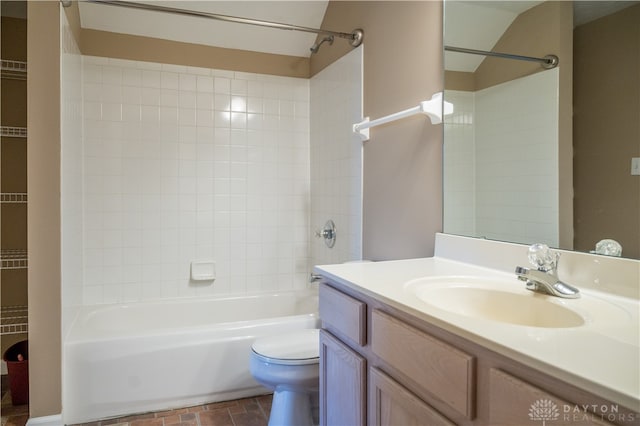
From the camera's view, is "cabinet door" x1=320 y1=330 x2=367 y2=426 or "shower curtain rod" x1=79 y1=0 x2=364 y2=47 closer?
"cabinet door" x1=320 y1=330 x2=367 y2=426

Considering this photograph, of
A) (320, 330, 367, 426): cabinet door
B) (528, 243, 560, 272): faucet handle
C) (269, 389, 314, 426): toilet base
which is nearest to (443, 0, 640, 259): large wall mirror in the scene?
(528, 243, 560, 272): faucet handle

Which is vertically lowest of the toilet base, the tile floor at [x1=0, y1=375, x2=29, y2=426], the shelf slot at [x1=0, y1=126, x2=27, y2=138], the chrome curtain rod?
the tile floor at [x1=0, y1=375, x2=29, y2=426]

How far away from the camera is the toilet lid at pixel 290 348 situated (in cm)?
176

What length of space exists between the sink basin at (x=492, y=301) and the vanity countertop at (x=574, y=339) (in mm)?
31

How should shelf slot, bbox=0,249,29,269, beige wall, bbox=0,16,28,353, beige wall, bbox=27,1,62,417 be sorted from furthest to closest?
beige wall, bbox=0,16,28,353, shelf slot, bbox=0,249,29,269, beige wall, bbox=27,1,62,417

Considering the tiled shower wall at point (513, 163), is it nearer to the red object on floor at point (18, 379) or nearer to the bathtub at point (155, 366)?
the bathtub at point (155, 366)

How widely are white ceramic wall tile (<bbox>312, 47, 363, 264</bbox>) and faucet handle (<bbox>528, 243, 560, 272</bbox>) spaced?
133 centimetres

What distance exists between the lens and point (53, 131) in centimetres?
189

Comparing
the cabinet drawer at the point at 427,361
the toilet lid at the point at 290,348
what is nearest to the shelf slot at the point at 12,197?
the toilet lid at the point at 290,348

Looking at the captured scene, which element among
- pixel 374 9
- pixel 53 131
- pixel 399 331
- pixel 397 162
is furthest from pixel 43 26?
pixel 399 331

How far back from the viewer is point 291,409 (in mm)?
1813

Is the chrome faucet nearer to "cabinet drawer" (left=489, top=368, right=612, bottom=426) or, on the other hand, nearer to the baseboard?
"cabinet drawer" (left=489, top=368, right=612, bottom=426)

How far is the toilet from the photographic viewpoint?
175 centimetres

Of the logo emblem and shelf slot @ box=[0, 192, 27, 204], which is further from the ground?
shelf slot @ box=[0, 192, 27, 204]
